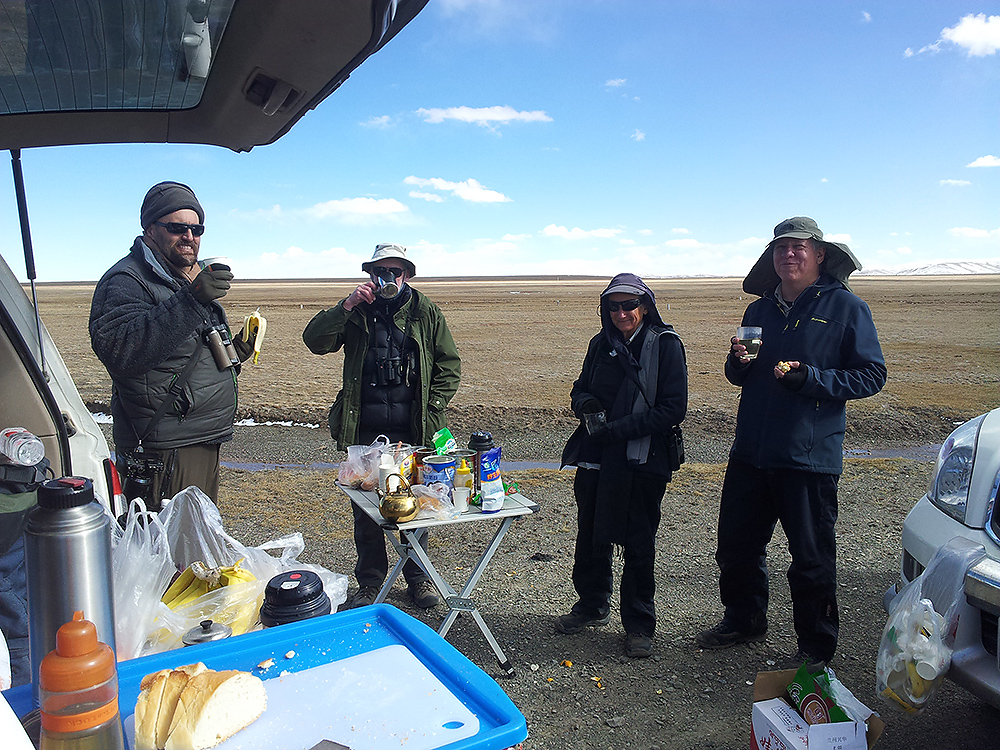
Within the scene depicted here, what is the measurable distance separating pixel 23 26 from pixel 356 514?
3.36m

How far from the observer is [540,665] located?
11.7 ft

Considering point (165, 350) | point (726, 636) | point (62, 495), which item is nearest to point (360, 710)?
point (62, 495)

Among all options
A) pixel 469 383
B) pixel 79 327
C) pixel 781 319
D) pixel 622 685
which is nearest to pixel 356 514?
pixel 622 685

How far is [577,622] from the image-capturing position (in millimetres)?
3895

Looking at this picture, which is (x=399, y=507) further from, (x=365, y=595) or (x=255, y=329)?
(x=255, y=329)

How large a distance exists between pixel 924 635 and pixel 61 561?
2.57 m

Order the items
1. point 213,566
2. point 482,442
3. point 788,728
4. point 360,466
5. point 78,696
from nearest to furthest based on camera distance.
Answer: point 78,696 → point 213,566 → point 788,728 → point 482,442 → point 360,466

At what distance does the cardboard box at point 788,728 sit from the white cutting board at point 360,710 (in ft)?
5.87

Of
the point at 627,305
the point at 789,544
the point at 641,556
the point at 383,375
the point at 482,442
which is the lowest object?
the point at 641,556

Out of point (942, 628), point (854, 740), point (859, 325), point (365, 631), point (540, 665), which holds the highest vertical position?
point (859, 325)

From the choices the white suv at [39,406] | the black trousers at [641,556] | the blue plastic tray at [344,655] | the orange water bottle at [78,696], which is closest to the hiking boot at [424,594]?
the black trousers at [641,556]

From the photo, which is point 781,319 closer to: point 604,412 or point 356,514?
point 604,412

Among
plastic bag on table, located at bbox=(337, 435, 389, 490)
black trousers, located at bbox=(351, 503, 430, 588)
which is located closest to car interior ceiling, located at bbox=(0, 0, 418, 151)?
plastic bag on table, located at bbox=(337, 435, 389, 490)

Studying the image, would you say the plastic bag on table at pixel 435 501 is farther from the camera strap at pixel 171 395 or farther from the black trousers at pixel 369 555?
the camera strap at pixel 171 395
